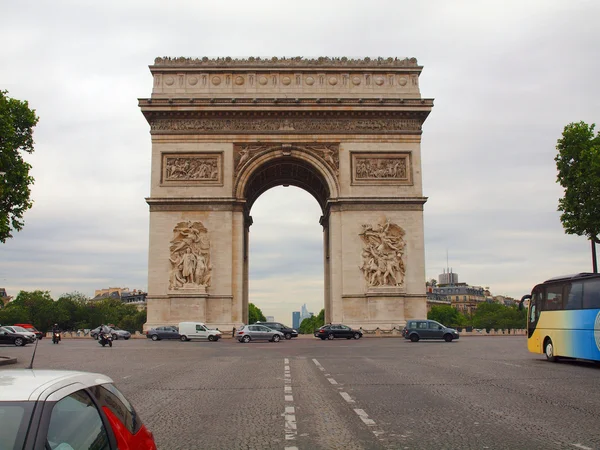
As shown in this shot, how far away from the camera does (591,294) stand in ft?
59.8

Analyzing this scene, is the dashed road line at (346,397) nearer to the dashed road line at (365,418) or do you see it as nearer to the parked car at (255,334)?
the dashed road line at (365,418)

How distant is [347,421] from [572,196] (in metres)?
31.3

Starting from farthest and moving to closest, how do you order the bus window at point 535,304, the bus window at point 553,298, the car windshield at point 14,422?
the bus window at point 535,304 < the bus window at point 553,298 < the car windshield at point 14,422

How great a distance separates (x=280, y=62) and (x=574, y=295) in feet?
93.8

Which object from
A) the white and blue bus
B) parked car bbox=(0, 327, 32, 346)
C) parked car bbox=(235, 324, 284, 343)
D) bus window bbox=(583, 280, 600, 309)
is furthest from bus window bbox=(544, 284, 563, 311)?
parked car bbox=(0, 327, 32, 346)

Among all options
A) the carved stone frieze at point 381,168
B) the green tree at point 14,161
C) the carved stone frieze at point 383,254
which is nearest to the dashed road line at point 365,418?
the green tree at point 14,161

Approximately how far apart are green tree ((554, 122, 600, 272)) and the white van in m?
21.4

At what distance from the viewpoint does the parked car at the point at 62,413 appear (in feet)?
9.02

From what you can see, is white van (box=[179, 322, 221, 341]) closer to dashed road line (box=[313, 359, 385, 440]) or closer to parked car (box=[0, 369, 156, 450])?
dashed road line (box=[313, 359, 385, 440])

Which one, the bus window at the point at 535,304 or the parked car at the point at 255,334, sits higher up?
the bus window at the point at 535,304

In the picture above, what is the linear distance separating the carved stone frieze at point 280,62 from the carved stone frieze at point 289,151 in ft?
18.1

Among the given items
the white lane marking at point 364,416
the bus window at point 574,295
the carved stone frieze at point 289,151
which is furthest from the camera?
the carved stone frieze at point 289,151

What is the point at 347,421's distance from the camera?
840 cm


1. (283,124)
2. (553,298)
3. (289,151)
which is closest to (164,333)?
(289,151)
